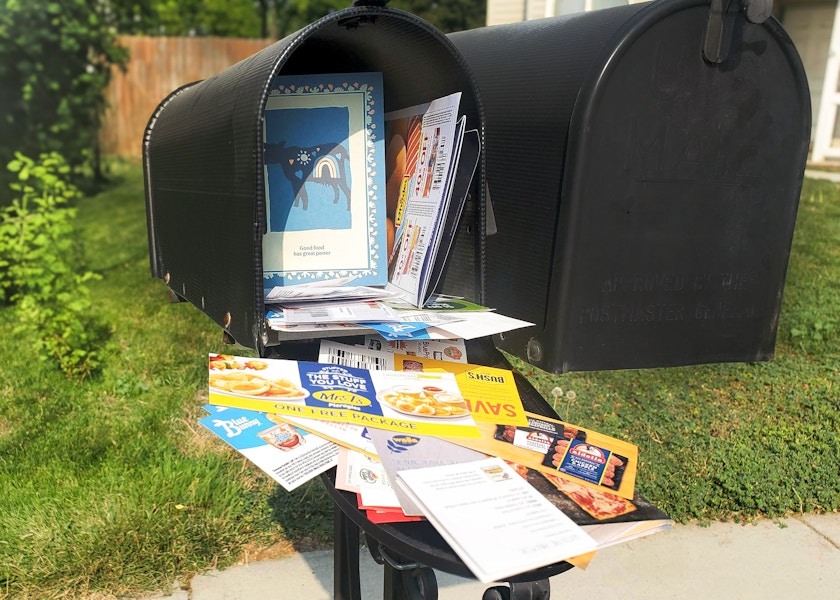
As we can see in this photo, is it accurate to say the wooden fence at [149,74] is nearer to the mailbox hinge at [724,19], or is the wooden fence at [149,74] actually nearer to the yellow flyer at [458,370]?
the yellow flyer at [458,370]

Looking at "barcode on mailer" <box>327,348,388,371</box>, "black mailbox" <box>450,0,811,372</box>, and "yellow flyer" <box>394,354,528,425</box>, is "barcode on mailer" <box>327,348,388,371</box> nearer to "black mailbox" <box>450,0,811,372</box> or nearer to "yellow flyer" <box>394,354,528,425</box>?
"yellow flyer" <box>394,354,528,425</box>

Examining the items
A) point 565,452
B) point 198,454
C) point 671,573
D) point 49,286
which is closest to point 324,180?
point 565,452

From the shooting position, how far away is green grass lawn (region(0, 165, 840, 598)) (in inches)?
96.0

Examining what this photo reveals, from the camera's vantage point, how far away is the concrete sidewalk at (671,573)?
2.48m

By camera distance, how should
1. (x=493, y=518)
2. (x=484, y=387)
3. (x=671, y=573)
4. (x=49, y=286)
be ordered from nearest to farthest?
(x=493, y=518)
(x=484, y=387)
(x=671, y=573)
(x=49, y=286)

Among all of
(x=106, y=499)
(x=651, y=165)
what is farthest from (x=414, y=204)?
(x=106, y=499)

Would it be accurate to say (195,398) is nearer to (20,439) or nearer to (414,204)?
(20,439)

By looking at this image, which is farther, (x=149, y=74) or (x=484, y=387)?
(x=149, y=74)

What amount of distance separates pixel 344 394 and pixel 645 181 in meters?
0.79

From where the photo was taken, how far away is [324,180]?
1.57 m

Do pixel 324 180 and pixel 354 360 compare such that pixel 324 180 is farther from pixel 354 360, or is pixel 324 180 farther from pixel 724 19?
pixel 724 19

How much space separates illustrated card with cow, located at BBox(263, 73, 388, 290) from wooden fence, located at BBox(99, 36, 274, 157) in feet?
48.3

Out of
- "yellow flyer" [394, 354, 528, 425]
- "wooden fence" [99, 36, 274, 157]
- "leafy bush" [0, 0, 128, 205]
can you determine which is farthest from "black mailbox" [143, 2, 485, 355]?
"wooden fence" [99, 36, 274, 157]

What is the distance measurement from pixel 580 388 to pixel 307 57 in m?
2.42
